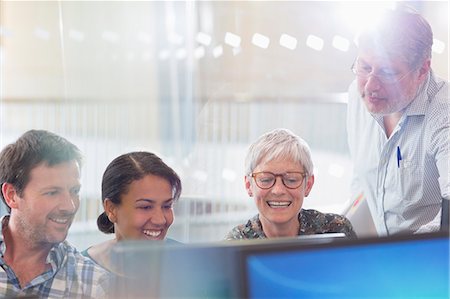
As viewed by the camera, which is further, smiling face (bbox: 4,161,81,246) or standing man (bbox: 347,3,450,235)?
standing man (bbox: 347,3,450,235)

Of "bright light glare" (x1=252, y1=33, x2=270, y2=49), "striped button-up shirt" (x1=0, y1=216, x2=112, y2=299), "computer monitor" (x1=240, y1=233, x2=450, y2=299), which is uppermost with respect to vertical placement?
"bright light glare" (x1=252, y1=33, x2=270, y2=49)

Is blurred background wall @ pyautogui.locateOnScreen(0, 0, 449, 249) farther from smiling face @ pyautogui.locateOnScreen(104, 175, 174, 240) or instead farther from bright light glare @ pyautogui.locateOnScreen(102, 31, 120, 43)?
smiling face @ pyautogui.locateOnScreen(104, 175, 174, 240)

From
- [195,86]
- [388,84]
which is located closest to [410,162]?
[388,84]

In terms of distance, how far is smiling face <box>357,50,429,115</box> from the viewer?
2287mm

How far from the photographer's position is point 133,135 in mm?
3805

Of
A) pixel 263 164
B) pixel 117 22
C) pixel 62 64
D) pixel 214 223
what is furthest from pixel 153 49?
pixel 263 164

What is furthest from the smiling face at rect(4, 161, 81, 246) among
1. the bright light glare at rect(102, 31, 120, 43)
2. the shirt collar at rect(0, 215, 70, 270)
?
the bright light glare at rect(102, 31, 120, 43)

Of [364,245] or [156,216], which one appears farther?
[156,216]

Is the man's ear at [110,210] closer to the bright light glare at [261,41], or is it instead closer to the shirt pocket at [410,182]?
the shirt pocket at [410,182]

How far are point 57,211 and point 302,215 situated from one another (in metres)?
0.69

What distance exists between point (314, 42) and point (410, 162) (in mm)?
1702

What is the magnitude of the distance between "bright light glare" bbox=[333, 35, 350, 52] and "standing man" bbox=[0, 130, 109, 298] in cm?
220

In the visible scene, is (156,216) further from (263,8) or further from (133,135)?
(263,8)

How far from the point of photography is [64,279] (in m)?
1.69
